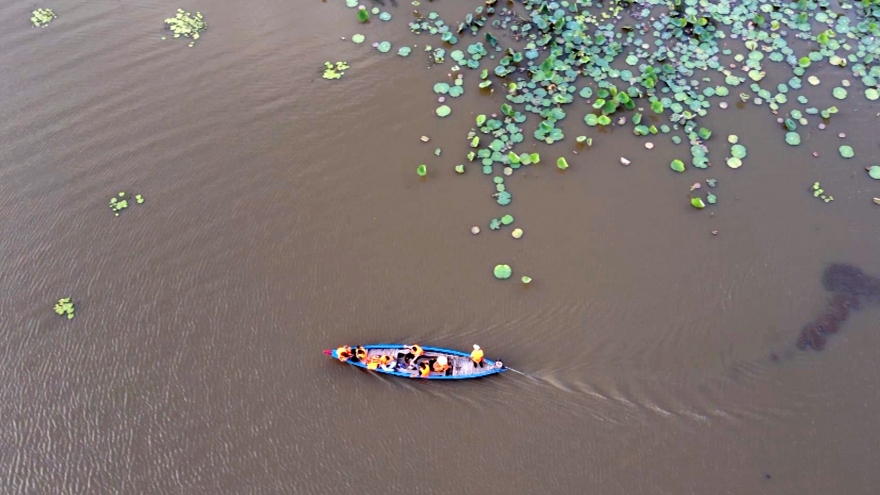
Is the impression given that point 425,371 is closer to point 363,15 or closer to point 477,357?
point 477,357

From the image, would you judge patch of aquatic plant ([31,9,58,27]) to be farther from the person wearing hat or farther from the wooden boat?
the person wearing hat

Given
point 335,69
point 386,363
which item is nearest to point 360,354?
point 386,363

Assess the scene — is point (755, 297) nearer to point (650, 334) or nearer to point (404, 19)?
point (650, 334)

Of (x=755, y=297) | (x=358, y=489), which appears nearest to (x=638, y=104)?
(x=755, y=297)

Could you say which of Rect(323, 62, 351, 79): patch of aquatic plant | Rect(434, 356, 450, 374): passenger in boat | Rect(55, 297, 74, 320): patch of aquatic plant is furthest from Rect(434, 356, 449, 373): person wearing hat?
Rect(323, 62, 351, 79): patch of aquatic plant

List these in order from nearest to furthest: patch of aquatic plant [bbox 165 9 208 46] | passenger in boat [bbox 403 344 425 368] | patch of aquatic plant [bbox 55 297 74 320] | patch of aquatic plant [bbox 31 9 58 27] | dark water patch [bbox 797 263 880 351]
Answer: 1. passenger in boat [bbox 403 344 425 368]
2. dark water patch [bbox 797 263 880 351]
3. patch of aquatic plant [bbox 55 297 74 320]
4. patch of aquatic plant [bbox 165 9 208 46]
5. patch of aquatic plant [bbox 31 9 58 27]

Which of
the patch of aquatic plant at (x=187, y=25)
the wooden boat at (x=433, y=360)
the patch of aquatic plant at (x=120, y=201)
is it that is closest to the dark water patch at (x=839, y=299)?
the wooden boat at (x=433, y=360)
